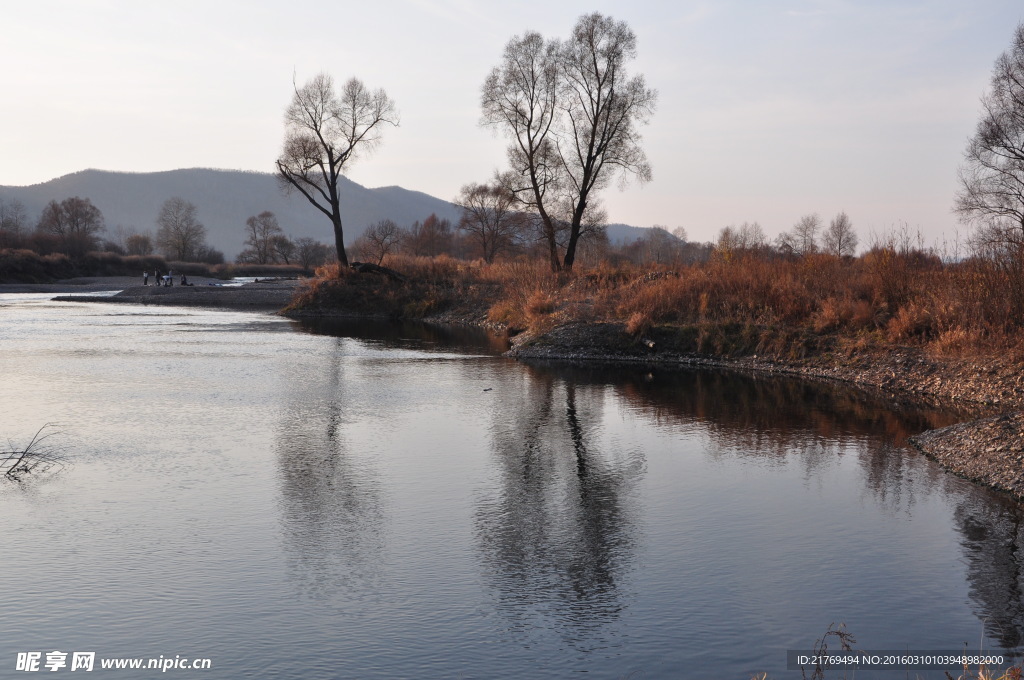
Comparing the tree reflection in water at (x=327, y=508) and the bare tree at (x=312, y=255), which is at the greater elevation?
the bare tree at (x=312, y=255)

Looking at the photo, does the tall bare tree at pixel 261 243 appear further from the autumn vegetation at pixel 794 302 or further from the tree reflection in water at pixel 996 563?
the tree reflection in water at pixel 996 563

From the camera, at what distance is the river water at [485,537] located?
21.4ft

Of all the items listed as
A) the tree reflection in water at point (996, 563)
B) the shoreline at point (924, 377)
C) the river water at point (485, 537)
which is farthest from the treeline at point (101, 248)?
the tree reflection in water at point (996, 563)

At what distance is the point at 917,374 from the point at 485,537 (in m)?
14.5

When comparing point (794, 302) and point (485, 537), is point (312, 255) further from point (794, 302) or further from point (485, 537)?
point (485, 537)

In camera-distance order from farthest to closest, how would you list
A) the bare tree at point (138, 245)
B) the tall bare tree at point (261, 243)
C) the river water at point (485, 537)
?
the tall bare tree at point (261, 243), the bare tree at point (138, 245), the river water at point (485, 537)

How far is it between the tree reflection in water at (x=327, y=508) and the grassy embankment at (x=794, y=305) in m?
13.7

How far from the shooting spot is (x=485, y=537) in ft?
29.2

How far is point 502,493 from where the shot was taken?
10586 millimetres

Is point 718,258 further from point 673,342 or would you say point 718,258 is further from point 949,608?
point 949,608

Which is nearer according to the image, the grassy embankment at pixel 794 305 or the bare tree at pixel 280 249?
the grassy embankment at pixel 794 305

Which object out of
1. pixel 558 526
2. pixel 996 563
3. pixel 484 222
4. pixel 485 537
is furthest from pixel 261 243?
pixel 996 563

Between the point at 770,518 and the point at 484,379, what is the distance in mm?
12047

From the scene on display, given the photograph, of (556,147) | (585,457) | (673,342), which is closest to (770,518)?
(585,457)
